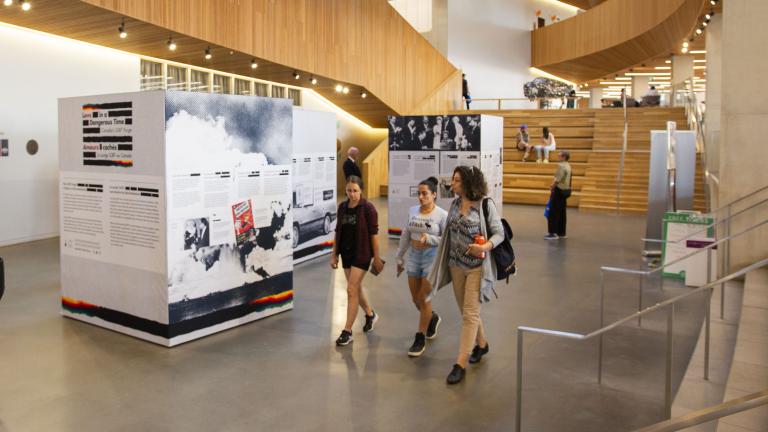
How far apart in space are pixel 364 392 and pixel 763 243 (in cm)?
538

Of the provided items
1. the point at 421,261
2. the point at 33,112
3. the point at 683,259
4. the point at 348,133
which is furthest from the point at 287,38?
the point at 683,259

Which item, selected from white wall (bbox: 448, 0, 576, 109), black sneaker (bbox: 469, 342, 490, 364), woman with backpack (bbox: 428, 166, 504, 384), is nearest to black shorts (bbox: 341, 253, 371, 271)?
woman with backpack (bbox: 428, 166, 504, 384)

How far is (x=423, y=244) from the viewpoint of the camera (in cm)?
612

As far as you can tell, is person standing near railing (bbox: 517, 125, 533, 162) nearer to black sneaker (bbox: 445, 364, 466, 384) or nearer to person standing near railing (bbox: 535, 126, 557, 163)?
person standing near railing (bbox: 535, 126, 557, 163)

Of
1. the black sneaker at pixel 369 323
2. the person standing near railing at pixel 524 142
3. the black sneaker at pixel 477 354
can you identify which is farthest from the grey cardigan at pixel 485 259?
the person standing near railing at pixel 524 142

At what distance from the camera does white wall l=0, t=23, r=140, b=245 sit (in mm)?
12086

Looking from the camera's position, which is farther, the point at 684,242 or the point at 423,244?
the point at 684,242

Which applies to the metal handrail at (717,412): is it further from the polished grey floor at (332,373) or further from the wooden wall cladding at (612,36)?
the wooden wall cladding at (612,36)

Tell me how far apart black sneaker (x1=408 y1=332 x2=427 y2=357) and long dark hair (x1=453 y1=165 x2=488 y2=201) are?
143 centimetres

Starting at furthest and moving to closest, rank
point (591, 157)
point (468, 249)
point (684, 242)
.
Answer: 1. point (591, 157)
2. point (684, 242)
3. point (468, 249)

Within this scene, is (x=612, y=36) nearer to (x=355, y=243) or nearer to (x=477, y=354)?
(x=355, y=243)

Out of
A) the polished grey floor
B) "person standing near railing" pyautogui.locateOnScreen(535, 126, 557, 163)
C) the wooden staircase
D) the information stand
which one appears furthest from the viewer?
"person standing near railing" pyautogui.locateOnScreen(535, 126, 557, 163)

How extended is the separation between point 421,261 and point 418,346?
0.74 meters

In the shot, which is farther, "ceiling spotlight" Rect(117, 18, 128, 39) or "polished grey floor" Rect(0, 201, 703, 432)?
"ceiling spotlight" Rect(117, 18, 128, 39)
